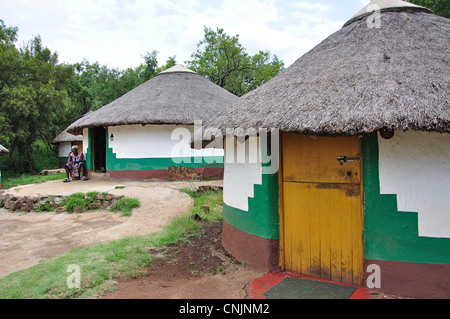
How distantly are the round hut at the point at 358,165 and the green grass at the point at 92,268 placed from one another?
1429 mm

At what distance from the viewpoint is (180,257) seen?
4.86 m

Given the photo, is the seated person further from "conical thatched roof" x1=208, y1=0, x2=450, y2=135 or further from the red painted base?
the red painted base

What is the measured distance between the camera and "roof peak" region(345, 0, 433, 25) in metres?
5.08

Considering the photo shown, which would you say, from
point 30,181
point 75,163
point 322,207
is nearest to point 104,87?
point 30,181

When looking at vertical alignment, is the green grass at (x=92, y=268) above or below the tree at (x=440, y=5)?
below

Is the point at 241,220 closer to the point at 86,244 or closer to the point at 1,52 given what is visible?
the point at 86,244

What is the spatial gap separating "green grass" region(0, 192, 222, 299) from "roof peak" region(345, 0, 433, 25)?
15.6 feet

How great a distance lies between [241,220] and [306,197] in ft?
3.46

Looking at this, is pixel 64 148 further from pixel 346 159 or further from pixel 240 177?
pixel 346 159

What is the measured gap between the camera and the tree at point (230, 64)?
22578 millimetres

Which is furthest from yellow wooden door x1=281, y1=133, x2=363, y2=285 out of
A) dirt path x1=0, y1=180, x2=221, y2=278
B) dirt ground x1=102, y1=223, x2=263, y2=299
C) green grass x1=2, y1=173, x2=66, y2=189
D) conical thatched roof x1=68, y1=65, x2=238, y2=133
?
green grass x1=2, y1=173, x2=66, y2=189

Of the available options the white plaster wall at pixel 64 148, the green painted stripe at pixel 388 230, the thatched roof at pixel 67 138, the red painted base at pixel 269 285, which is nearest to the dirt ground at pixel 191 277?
the red painted base at pixel 269 285

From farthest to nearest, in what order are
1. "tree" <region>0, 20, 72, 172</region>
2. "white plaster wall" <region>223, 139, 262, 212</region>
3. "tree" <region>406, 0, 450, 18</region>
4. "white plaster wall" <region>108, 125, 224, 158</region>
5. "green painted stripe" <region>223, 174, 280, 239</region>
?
"tree" <region>0, 20, 72, 172</region> < "white plaster wall" <region>108, 125, 224, 158</region> < "tree" <region>406, 0, 450, 18</region> < "white plaster wall" <region>223, 139, 262, 212</region> < "green painted stripe" <region>223, 174, 280, 239</region>

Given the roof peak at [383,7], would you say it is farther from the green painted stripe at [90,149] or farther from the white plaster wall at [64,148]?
the white plaster wall at [64,148]
